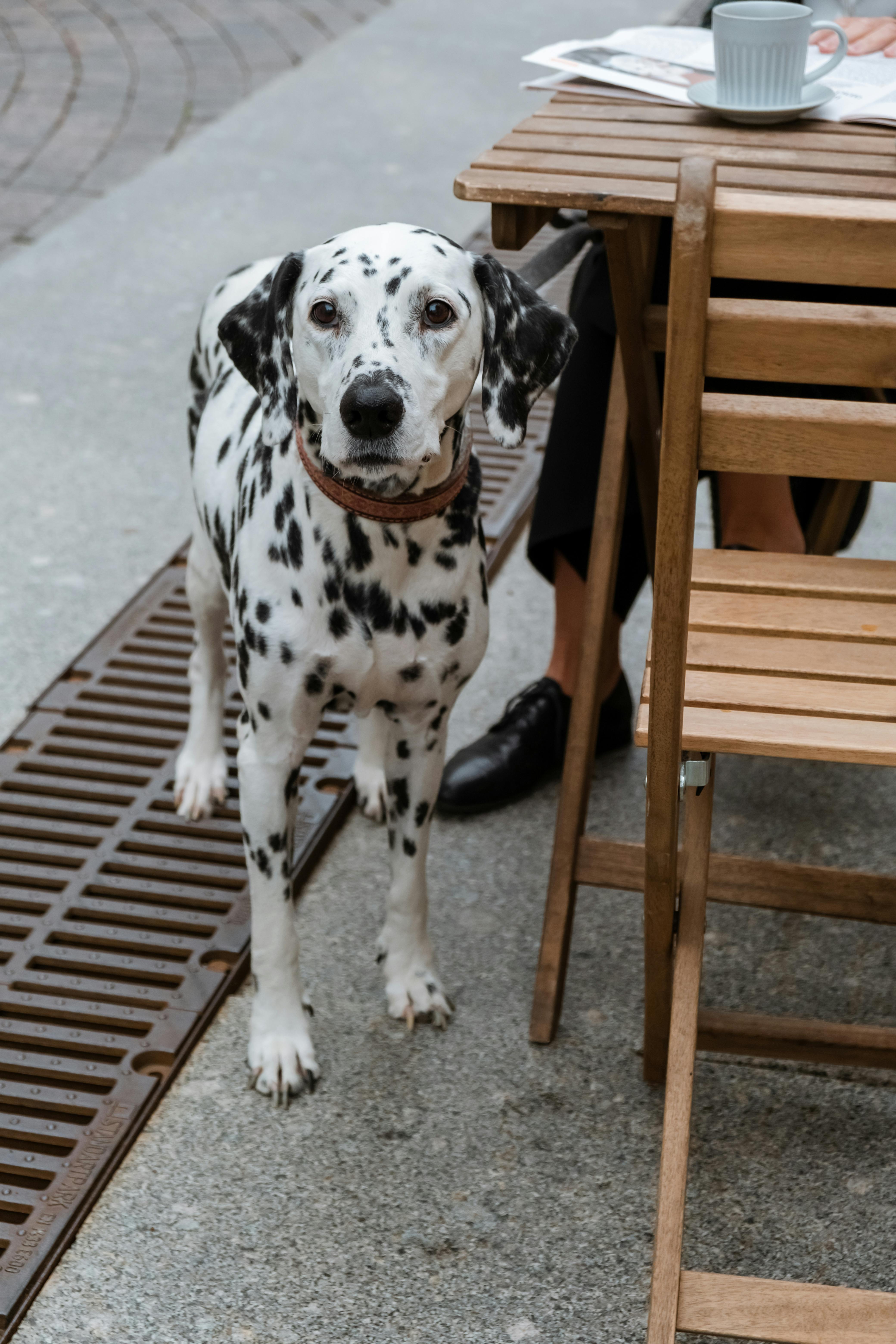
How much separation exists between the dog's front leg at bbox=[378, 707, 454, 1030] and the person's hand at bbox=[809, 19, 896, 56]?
1428 millimetres

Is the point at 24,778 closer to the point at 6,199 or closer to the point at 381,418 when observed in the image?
the point at 381,418

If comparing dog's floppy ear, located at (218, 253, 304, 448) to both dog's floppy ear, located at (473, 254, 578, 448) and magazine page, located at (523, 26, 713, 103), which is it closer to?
dog's floppy ear, located at (473, 254, 578, 448)

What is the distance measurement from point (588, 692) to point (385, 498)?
69 centimetres

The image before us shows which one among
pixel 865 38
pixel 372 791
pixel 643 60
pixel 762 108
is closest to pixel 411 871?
pixel 372 791

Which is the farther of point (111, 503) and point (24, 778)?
point (111, 503)

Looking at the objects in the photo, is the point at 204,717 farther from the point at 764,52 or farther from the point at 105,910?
the point at 764,52

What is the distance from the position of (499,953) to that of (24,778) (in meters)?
1.08

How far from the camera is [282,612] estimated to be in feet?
6.85

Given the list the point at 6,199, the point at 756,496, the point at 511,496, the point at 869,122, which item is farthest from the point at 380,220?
the point at 869,122

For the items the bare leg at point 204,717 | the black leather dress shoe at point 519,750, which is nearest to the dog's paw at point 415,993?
the black leather dress shoe at point 519,750

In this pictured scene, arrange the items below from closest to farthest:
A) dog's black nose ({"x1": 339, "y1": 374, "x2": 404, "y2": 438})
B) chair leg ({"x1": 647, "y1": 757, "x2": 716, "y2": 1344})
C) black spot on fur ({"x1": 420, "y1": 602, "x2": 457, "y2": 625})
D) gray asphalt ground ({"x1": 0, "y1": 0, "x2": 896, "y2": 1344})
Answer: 1. chair leg ({"x1": 647, "y1": 757, "x2": 716, "y2": 1344})
2. dog's black nose ({"x1": 339, "y1": 374, "x2": 404, "y2": 438})
3. gray asphalt ground ({"x1": 0, "y1": 0, "x2": 896, "y2": 1344})
4. black spot on fur ({"x1": 420, "y1": 602, "x2": 457, "y2": 625})

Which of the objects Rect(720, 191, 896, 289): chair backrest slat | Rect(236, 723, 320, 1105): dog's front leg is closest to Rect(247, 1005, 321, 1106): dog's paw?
Rect(236, 723, 320, 1105): dog's front leg

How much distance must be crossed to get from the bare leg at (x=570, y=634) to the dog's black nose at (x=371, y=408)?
3.83 ft

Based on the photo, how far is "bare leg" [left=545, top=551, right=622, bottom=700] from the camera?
301cm
